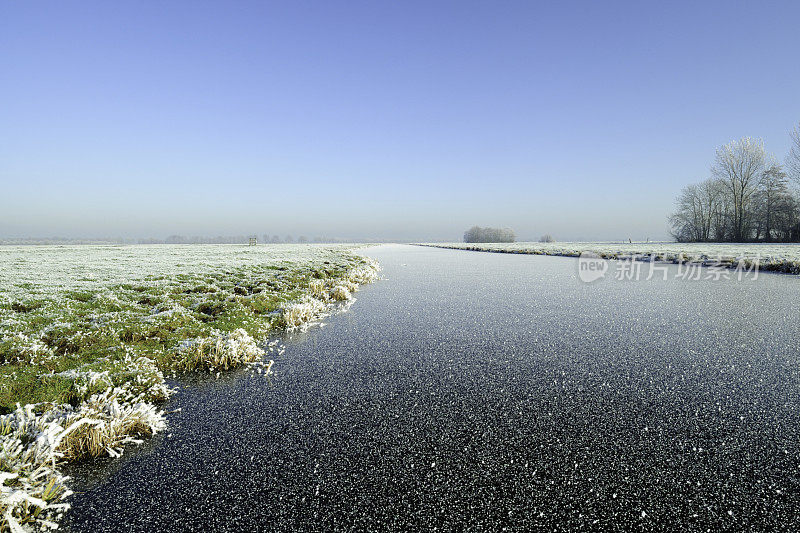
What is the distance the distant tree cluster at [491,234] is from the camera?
16438 centimetres

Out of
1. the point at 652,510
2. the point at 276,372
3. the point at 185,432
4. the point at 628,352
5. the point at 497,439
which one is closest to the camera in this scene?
the point at 652,510

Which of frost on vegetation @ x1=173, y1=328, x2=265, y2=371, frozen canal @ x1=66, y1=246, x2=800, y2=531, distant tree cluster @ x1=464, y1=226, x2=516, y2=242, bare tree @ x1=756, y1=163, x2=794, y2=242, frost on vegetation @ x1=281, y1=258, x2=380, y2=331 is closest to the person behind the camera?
frozen canal @ x1=66, y1=246, x2=800, y2=531

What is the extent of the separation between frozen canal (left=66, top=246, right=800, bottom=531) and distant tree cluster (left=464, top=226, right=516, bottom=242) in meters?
165

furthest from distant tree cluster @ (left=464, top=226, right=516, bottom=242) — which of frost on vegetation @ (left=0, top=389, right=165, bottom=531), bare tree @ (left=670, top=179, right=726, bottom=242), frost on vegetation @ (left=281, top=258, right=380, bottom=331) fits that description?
frost on vegetation @ (left=0, top=389, right=165, bottom=531)

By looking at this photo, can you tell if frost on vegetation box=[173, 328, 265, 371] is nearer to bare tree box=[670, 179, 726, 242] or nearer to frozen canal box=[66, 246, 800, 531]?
frozen canal box=[66, 246, 800, 531]

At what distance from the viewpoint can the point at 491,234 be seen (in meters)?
168

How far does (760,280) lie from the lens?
16.1 m

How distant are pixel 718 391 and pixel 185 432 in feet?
21.3

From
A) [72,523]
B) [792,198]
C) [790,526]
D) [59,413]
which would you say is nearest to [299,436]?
[72,523]

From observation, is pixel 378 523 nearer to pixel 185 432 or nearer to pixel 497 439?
pixel 497 439

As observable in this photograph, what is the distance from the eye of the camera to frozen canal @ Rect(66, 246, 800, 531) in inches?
94.0

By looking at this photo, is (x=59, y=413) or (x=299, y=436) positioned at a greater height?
(x=59, y=413)

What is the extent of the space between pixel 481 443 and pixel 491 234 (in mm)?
171685

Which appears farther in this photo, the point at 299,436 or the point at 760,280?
the point at 760,280
